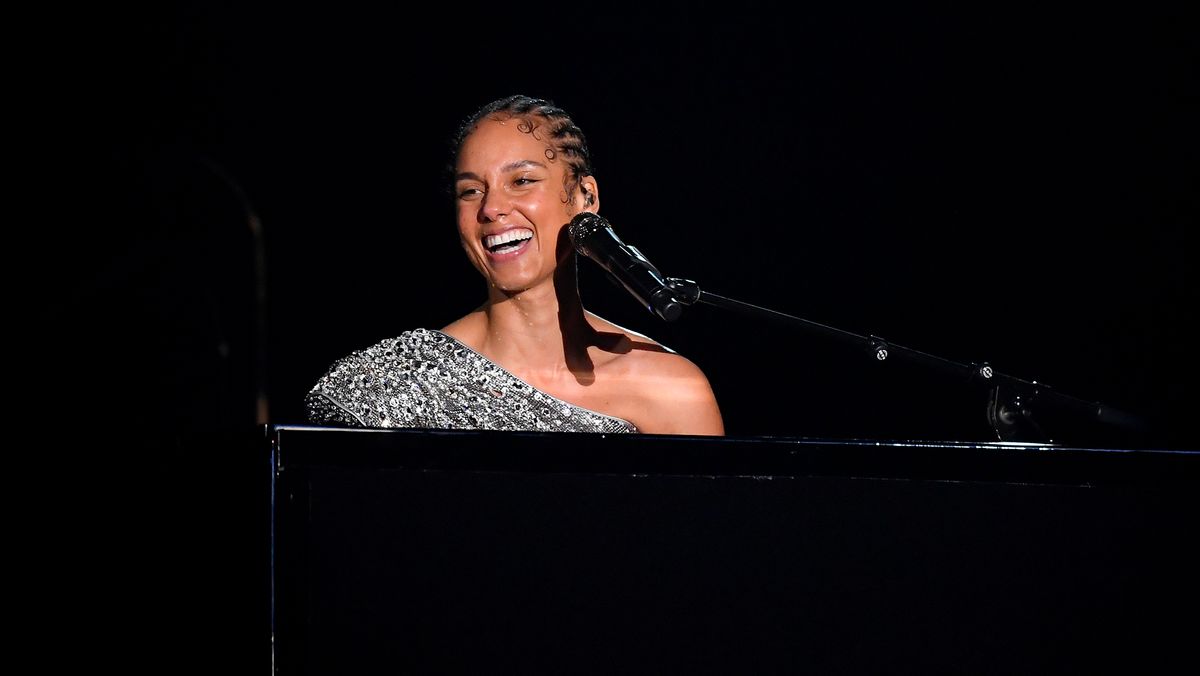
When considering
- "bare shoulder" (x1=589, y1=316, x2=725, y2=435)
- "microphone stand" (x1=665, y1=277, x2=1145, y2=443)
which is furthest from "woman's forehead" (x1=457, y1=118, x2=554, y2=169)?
"microphone stand" (x1=665, y1=277, x2=1145, y2=443)

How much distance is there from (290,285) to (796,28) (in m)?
1.15

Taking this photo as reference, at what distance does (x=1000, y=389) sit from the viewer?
5.19 ft

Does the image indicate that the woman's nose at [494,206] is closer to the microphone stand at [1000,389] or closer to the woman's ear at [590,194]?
the woman's ear at [590,194]

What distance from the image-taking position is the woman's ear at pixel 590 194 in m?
1.90

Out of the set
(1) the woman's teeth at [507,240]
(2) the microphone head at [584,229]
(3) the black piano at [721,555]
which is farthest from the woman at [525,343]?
(3) the black piano at [721,555]

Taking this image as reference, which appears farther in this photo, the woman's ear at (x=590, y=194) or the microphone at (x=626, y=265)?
the woman's ear at (x=590, y=194)

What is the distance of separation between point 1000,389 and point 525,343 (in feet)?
2.63

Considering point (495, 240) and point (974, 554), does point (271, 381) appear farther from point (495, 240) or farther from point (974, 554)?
point (974, 554)

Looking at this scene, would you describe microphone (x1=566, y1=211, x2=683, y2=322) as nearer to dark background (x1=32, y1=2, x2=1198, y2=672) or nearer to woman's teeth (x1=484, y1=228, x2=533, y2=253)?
woman's teeth (x1=484, y1=228, x2=533, y2=253)

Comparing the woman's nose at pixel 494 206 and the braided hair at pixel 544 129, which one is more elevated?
the braided hair at pixel 544 129

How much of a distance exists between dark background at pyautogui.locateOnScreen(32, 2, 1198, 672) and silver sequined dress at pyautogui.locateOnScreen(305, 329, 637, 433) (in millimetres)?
145

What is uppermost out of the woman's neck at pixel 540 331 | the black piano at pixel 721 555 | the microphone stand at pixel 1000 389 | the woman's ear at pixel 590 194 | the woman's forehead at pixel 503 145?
the woman's forehead at pixel 503 145

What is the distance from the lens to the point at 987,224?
7.05 ft

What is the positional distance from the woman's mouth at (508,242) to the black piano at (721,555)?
0.94 m
